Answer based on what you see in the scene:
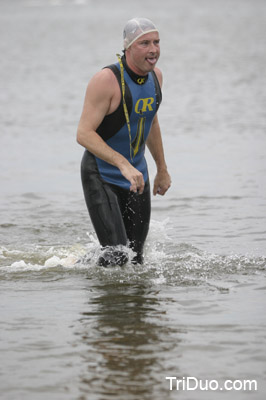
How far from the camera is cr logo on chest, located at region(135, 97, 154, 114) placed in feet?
22.0

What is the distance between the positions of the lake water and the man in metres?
0.40

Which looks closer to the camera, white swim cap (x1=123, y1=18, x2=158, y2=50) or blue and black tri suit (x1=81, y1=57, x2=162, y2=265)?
white swim cap (x1=123, y1=18, x2=158, y2=50)

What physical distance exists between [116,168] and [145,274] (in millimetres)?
1089

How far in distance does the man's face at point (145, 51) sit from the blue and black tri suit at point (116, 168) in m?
0.11

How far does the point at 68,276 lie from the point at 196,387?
264 cm

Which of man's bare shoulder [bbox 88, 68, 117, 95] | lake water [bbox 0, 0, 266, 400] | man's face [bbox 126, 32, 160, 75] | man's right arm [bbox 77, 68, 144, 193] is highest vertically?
man's face [bbox 126, 32, 160, 75]

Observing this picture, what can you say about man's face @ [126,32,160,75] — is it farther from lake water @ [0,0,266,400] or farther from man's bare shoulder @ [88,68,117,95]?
lake water @ [0,0,266,400]

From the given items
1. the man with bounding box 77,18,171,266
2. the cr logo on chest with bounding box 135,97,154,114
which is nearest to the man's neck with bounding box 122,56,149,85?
the man with bounding box 77,18,171,266

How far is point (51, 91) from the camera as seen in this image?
2455 centimetres

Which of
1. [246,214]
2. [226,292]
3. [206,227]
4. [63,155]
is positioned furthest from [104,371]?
[63,155]

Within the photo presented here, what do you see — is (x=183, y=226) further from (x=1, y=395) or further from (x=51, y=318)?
(x=1, y=395)

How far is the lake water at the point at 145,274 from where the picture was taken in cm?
536

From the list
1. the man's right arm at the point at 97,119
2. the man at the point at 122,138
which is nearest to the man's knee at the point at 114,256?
the man at the point at 122,138

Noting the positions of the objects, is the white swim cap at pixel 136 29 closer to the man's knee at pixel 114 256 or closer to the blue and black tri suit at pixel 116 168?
the blue and black tri suit at pixel 116 168
